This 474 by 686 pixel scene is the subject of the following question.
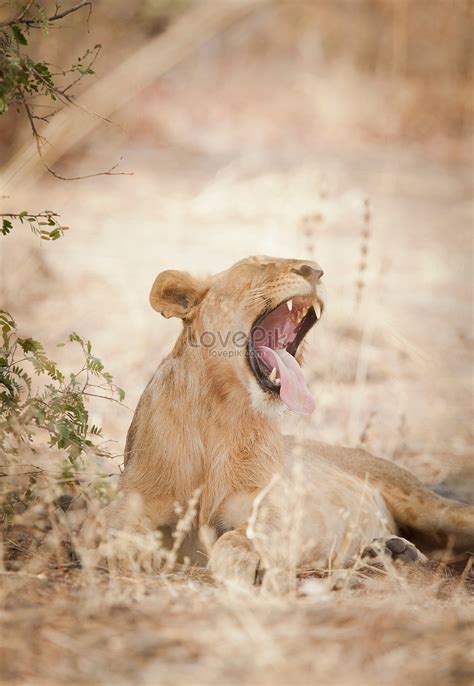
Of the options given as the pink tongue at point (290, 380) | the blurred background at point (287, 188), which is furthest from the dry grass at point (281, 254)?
the pink tongue at point (290, 380)

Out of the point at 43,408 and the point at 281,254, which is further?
the point at 281,254

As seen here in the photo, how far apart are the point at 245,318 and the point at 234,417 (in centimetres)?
47

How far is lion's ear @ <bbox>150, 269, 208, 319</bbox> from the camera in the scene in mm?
4766

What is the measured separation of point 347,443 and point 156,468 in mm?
3168

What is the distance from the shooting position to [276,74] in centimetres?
1902

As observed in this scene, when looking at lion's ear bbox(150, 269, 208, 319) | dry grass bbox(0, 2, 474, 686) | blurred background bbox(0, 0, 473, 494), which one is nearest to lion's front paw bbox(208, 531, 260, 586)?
dry grass bbox(0, 2, 474, 686)

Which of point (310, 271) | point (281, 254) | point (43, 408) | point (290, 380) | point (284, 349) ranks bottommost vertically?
point (43, 408)

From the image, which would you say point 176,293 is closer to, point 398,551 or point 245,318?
point 245,318

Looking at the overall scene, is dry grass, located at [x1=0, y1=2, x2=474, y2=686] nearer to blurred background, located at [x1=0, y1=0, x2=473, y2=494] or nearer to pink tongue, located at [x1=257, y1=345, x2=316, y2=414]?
blurred background, located at [x1=0, y1=0, x2=473, y2=494]

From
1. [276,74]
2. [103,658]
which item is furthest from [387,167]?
[103,658]

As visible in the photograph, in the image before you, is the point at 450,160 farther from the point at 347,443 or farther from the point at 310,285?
the point at 310,285

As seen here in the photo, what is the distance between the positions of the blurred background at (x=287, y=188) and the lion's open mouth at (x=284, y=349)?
0.32 metres

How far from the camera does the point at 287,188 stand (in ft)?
43.6

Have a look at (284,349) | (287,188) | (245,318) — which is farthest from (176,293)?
(287,188)
